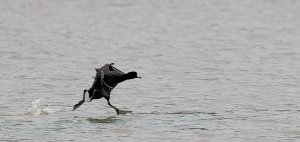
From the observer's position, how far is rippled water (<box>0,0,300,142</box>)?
35.0 feet

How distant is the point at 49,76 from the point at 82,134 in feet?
16.0

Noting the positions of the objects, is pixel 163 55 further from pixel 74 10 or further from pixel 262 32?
pixel 74 10

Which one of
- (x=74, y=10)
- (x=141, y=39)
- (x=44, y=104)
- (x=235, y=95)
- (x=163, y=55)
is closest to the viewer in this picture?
A: (x=44, y=104)

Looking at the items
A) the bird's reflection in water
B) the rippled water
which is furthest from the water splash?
the bird's reflection in water

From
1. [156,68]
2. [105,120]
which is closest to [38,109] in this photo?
[105,120]

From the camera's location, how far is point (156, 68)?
1616cm

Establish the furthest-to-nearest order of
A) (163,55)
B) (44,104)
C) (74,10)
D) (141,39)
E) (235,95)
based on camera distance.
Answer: (74,10) < (141,39) < (163,55) < (235,95) < (44,104)

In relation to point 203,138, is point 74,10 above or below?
above

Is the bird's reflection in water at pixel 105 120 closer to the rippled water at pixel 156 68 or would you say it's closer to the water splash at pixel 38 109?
the rippled water at pixel 156 68

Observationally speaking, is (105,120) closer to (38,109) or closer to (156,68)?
(38,109)

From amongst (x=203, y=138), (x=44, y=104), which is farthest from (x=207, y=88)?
(x=203, y=138)

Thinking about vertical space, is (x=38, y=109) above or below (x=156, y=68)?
below

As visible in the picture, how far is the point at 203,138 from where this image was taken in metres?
10.1

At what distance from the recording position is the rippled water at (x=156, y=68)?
10.7 m
